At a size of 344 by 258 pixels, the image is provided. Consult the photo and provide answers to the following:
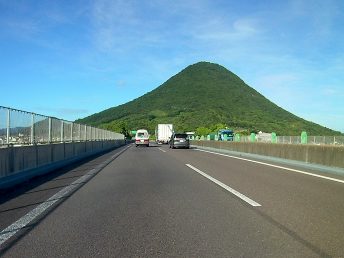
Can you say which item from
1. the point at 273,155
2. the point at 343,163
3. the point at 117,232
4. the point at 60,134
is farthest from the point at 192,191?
the point at 273,155

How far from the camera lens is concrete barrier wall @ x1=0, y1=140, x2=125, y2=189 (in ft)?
44.2

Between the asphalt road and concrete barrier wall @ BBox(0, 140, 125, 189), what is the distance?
27.5 inches

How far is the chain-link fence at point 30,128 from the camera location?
15.0 m

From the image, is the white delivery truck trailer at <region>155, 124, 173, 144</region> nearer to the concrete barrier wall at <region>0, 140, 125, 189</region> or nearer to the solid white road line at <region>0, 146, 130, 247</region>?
Result: the concrete barrier wall at <region>0, 140, 125, 189</region>

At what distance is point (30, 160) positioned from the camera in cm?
1669

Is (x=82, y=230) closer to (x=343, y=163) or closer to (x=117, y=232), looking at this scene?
(x=117, y=232)

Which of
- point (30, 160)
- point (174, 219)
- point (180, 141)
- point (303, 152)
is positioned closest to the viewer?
point (174, 219)

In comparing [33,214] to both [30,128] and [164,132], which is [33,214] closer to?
[30,128]

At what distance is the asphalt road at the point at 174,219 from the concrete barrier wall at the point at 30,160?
0.70 meters

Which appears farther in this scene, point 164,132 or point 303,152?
point 164,132

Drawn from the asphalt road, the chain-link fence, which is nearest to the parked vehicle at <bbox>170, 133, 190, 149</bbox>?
the chain-link fence

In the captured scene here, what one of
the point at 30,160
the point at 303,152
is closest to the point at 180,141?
the point at 303,152

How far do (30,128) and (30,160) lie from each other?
1.69 meters

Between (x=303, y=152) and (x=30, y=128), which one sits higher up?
(x=30, y=128)
